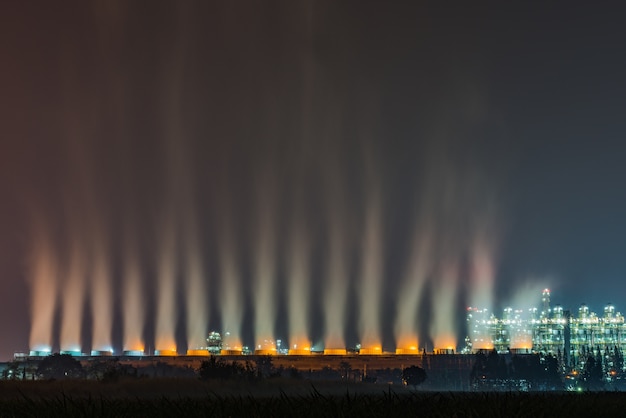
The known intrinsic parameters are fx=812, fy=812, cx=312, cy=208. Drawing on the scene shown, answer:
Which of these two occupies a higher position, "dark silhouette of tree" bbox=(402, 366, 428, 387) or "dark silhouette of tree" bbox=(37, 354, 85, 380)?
"dark silhouette of tree" bbox=(37, 354, 85, 380)

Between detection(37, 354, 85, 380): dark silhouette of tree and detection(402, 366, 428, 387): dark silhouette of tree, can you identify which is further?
detection(37, 354, 85, 380): dark silhouette of tree

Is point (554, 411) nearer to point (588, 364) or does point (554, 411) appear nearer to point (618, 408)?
point (618, 408)

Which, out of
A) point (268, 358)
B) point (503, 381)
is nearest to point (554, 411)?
point (503, 381)

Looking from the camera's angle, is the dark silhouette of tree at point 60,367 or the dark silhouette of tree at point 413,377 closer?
the dark silhouette of tree at point 413,377

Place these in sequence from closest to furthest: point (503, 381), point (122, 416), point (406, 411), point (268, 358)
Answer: point (122, 416), point (406, 411), point (503, 381), point (268, 358)

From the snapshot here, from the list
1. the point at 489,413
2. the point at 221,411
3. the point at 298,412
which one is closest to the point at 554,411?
the point at 489,413

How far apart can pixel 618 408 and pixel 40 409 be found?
36.6ft

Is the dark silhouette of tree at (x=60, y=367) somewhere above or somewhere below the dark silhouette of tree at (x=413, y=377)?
above

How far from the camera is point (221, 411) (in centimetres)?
1062

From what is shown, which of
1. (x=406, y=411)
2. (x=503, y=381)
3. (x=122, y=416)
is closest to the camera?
(x=122, y=416)

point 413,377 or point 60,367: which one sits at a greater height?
point 60,367

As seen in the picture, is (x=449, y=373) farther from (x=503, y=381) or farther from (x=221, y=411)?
(x=221, y=411)

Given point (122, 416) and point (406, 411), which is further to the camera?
point (406, 411)

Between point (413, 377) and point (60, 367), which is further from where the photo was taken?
point (60, 367)
